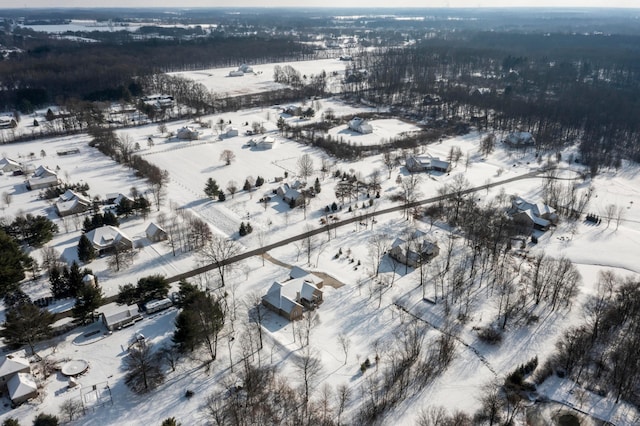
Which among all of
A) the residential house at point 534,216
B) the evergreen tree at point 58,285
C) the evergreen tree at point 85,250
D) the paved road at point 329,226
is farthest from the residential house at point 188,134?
the residential house at point 534,216

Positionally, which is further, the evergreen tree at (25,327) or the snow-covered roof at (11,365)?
the evergreen tree at (25,327)

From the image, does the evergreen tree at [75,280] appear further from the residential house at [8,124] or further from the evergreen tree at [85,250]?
the residential house at [8,124]

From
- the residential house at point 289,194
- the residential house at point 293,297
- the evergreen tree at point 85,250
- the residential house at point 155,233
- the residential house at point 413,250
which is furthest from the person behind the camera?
the residential house at point 289,194

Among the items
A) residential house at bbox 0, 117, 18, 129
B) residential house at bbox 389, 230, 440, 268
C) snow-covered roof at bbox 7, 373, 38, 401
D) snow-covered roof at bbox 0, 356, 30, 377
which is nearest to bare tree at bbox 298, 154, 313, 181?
residential house at bbox 389, 230, 440, 268

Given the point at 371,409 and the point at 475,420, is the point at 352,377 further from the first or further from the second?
the point at 475,420

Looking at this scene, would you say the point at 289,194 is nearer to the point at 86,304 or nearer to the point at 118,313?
the point at 118,313

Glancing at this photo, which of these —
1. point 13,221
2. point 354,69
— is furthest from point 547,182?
point 354,69

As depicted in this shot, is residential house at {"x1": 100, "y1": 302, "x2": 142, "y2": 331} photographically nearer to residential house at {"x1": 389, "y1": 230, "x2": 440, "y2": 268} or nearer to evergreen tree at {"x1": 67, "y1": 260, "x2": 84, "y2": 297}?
evergreen tree at {"x1": 67, "y1": 260, "x2": 84, "y2": 297}

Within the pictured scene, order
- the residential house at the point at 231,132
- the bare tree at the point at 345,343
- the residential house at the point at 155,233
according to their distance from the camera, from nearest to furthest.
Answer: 1. the bare tree at the point at 345,343
2. the residential house at the point at 155,233
3. the residential house at the point at 231,132
